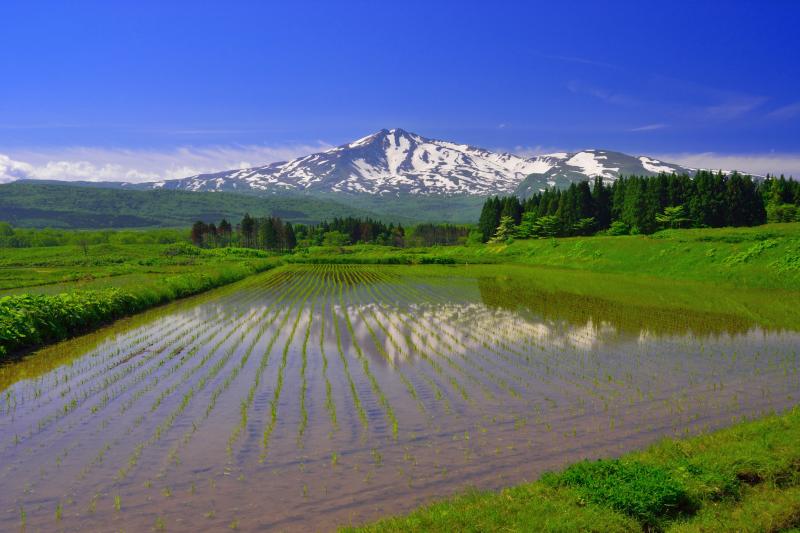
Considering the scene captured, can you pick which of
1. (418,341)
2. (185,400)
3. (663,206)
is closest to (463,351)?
(418,341)

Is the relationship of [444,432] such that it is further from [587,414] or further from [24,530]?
[24,530]

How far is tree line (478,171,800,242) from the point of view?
7938 cm

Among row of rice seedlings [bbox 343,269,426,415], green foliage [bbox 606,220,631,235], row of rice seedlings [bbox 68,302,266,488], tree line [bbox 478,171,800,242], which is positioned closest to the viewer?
row of rice seedlings [bbox 68,302,266,488]

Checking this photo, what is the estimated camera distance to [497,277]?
56500 mm

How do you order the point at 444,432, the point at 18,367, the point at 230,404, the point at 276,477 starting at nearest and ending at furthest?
the point at 276,477 < the point at 444,432 < the point at 230,404 < the point at 18,367

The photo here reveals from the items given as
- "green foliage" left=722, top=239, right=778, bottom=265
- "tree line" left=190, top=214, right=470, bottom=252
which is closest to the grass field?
"green foliage" left=722, top=239, right=778, bottom=265

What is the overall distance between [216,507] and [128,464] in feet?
8.69

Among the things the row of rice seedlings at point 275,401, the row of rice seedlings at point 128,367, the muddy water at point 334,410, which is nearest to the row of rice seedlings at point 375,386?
the muddy water at point 334,410

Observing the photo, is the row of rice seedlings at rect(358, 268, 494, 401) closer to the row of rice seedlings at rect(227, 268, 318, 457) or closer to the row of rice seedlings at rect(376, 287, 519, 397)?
the row of rice seedlings at rect(376, 287, 519, 397)

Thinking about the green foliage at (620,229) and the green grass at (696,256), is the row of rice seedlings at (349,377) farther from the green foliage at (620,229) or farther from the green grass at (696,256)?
the green foliage at (620,229)

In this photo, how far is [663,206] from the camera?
3258 inches

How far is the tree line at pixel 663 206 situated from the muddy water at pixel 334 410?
62.8 meters

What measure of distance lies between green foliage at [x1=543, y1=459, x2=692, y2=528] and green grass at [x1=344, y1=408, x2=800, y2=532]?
0.04 feet

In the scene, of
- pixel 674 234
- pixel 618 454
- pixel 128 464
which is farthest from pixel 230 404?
pixel 674 234
